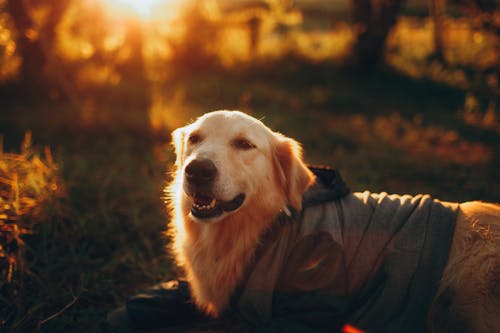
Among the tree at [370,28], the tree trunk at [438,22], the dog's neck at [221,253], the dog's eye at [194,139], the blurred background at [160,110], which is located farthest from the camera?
the tree trunk at [438,22]

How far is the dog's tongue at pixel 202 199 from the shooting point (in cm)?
236

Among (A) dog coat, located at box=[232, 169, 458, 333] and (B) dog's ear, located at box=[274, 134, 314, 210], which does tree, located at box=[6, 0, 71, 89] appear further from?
(A) dog coat, located at box=[232, 169, 458, 333]

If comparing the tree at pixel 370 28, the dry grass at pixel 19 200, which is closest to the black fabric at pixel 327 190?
the dry grass at pixel 19 200

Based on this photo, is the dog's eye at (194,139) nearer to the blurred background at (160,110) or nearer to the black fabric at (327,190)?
the black fabric at (327,190)

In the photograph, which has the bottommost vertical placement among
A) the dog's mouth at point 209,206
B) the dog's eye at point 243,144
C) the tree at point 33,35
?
the dog's mouth at point 209,206

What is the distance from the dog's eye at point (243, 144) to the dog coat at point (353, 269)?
1.91ft

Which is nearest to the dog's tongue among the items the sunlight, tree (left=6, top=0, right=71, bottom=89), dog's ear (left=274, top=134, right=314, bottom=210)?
dog's ear (left=274, top=134, right=314, bottom=210)

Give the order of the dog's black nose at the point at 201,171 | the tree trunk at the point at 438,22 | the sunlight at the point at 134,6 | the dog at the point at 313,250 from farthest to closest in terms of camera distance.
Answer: the tree trunk at the point at 438,22
the sunlight at the point at 134,6
the dog's black nose at the point at 201,171
the dog at the point at 313,250

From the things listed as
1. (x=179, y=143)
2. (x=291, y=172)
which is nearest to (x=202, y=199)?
(x=291, y=172)

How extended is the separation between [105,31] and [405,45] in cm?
796

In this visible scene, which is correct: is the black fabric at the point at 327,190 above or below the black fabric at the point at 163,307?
above

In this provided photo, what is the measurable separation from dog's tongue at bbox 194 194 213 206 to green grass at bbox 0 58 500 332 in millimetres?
1125

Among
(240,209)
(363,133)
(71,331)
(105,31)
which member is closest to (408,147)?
(363,133)

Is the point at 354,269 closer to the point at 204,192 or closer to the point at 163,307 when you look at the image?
the point at 204,192
